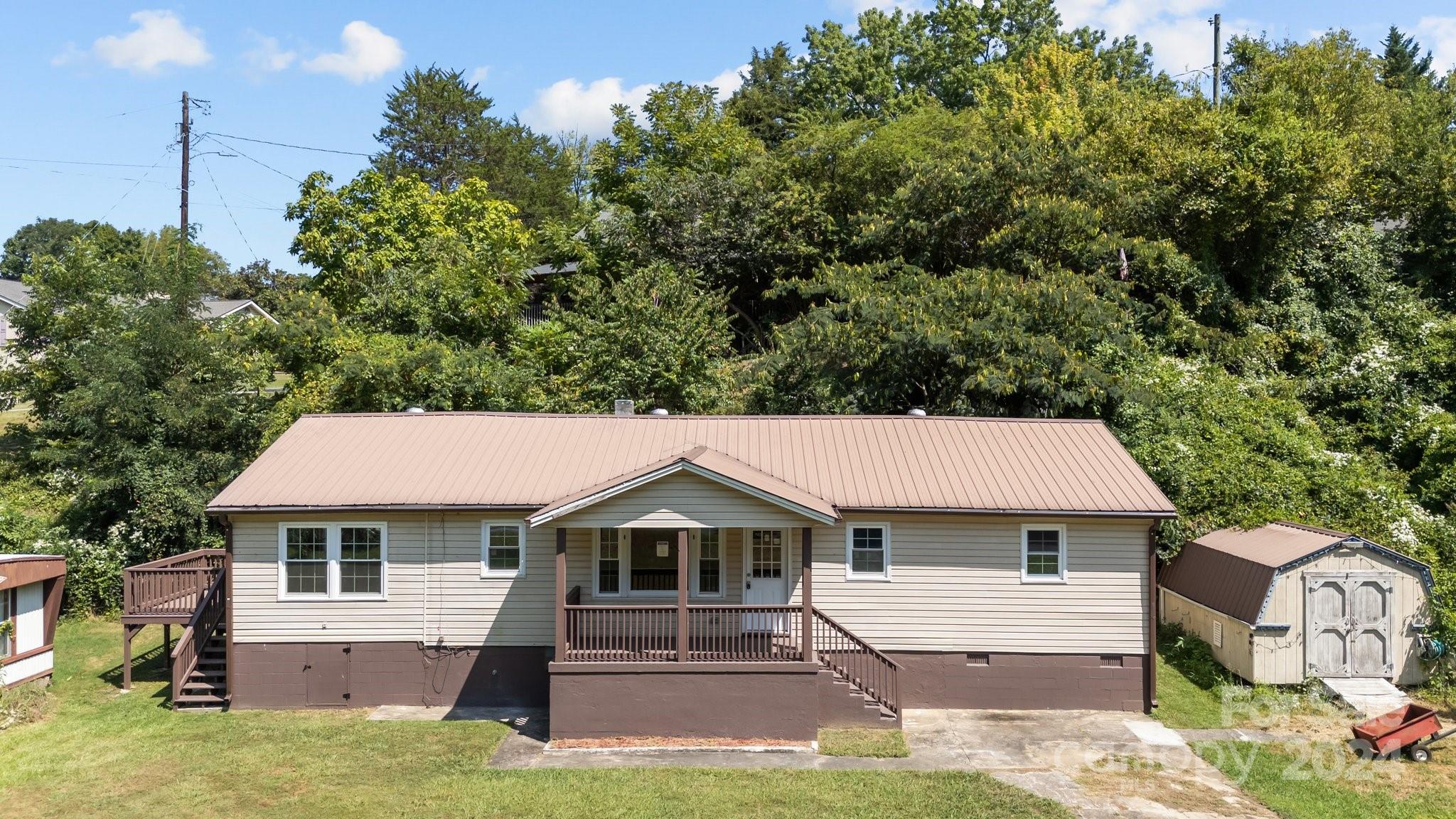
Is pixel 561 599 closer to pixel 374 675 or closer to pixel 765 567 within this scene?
pixel 765 567

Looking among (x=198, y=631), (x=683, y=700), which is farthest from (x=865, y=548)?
(x=198, y=631)

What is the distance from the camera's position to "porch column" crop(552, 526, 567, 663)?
581 inches

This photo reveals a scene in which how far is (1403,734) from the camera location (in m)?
13.0

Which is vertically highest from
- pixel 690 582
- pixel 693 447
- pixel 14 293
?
pixel 14 293

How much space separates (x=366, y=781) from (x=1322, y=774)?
468 inches

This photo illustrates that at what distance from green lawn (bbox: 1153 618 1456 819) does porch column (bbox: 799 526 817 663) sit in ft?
17.7

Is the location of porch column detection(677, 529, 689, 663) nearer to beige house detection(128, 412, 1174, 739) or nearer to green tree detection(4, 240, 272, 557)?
beige house detection(128, 412, 1174, 739)

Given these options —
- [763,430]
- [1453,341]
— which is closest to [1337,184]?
[1453,341]

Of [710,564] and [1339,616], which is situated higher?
[710,564]

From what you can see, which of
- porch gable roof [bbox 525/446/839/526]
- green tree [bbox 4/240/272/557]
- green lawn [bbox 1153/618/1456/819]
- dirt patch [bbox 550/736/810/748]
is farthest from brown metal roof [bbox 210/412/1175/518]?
green tree [bbox 4/240/272/557]

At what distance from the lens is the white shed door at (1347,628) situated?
15875 mm

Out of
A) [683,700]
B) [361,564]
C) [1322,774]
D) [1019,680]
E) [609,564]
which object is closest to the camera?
[1322,774]

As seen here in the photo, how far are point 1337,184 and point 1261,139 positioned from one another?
8.35ft

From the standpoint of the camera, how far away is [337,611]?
16344mm
